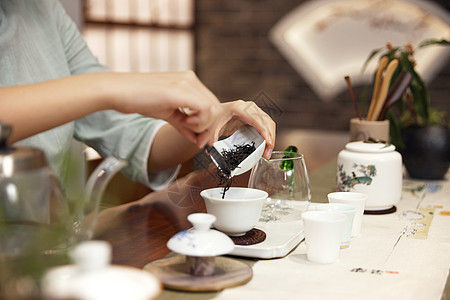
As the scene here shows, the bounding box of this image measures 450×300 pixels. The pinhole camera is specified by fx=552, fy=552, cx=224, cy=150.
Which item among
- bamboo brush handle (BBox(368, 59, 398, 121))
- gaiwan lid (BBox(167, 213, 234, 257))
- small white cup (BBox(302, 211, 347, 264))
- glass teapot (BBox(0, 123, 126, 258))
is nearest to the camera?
glass teapot (BBox(0, 123, 126, 258))

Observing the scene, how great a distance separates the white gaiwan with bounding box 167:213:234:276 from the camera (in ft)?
2.41

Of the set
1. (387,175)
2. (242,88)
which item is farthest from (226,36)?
(387,175)

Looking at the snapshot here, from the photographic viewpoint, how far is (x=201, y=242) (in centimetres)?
74

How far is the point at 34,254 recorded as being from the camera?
0.50 m

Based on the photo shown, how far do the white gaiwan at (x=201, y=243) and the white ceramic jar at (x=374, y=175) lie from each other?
0.58 m

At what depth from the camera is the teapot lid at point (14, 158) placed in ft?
1.97

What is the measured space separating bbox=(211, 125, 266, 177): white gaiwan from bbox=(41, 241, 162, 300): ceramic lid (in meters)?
0.54

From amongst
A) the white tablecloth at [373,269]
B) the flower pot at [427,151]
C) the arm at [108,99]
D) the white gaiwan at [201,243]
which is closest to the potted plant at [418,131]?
the flower pot at [427,151]

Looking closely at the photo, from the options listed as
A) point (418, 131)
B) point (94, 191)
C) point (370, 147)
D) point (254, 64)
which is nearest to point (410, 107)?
point (418, 131)

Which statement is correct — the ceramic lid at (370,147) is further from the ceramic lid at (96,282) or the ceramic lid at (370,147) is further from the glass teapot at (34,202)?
the ceramic lid at (96,282)

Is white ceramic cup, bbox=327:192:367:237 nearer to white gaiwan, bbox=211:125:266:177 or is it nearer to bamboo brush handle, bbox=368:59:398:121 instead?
white gaiwan, bbox=211:125:266:177

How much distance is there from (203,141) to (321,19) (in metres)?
3.64

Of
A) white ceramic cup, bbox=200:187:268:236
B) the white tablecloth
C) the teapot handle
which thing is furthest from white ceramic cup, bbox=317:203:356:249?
the teapot handle

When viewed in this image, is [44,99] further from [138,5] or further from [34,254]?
[138,5]
